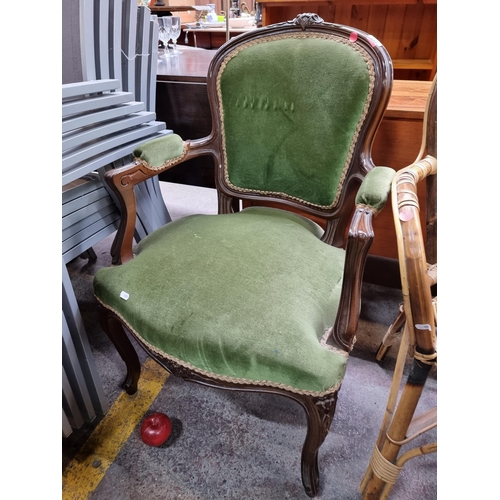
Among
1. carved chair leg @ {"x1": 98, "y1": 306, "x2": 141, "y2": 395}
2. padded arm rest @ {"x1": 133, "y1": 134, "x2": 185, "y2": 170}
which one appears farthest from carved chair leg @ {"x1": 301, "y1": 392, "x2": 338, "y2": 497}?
padded arm rest @ {"x1": 133, "y1": 134, "x2": 185, "y2": 170}

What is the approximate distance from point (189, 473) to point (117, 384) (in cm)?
42

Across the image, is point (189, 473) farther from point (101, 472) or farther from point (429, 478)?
point (429, 478)

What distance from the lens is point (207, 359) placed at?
0.81 m

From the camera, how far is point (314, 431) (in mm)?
854

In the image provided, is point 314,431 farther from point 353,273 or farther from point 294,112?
point 294,112

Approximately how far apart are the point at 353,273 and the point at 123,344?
0.72 metres

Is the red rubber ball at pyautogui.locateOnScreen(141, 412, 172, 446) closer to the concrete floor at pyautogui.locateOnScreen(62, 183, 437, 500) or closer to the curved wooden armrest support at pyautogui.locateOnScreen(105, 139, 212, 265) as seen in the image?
the concrete floor at pyautogui.locateOnScreen(62, 183, 437, 500)

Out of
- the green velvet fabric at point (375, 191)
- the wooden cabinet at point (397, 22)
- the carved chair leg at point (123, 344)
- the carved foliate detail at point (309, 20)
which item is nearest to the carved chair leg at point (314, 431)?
the green velvet fabric at point (375, 191)

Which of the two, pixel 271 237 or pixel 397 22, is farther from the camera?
pixel 397 22

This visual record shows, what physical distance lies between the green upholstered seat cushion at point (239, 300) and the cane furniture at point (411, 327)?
14 centimetres

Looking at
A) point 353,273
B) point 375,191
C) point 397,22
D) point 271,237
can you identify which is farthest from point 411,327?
point 397,22

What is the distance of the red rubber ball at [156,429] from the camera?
1120 millimetres

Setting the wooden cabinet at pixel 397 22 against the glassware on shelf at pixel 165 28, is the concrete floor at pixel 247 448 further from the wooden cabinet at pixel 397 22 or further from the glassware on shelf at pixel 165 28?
the glassware on shelf at pixel 165 28
